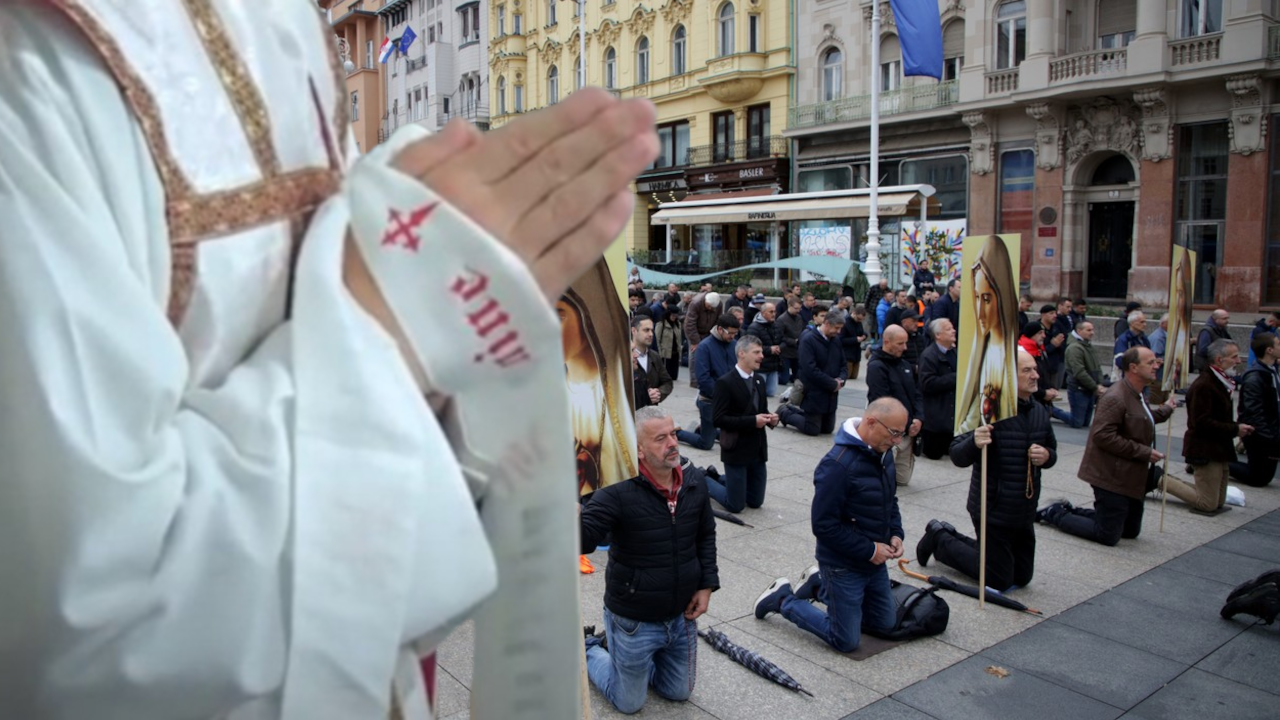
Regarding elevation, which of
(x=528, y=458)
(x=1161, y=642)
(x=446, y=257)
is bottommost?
(x=1161, y=642)

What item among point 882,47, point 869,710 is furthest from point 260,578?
point 882,47

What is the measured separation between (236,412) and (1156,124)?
2701cm

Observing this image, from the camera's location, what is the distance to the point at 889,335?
10094mm

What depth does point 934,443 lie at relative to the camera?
35.8 feet

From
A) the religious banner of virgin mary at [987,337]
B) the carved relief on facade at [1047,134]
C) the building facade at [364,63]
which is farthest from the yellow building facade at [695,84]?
the religious banner of virgin mary at [987,337]

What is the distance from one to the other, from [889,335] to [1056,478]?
2.21m

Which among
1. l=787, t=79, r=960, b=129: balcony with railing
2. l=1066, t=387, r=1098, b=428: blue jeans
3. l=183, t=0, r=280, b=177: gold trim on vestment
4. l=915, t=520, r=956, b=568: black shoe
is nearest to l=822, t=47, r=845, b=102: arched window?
l=787, t=79, r=960, b=129: balcony with railing

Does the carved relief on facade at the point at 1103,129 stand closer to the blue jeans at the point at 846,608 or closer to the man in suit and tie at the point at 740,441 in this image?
the man in suit and tie at the point at 740,441

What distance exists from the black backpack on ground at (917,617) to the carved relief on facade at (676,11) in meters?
33.4

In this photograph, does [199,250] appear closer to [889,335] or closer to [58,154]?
[58,154]

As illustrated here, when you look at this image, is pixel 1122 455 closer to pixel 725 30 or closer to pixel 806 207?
pixel 806 207

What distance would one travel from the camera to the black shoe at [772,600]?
247 inches

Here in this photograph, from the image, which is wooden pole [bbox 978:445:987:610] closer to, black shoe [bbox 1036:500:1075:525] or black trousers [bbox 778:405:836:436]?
black shoe [bbox 1036:500:1075:525]

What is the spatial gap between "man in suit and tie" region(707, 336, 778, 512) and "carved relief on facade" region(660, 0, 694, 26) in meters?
30.2
